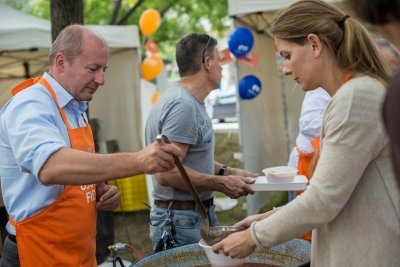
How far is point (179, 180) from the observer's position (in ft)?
7.93

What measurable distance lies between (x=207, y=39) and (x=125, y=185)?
436cm

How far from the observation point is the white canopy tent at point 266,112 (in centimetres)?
589

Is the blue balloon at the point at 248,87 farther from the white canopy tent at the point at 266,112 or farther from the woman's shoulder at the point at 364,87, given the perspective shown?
the woman's shoulder at the point at 364,87

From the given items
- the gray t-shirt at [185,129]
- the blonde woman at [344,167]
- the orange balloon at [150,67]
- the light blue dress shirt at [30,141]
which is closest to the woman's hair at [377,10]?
the blonde woman at [344,167]

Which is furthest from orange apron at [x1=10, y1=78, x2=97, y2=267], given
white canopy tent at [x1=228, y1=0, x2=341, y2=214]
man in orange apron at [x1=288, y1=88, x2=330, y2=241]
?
white canopy tent at [x1=228, y1=0, x2=341, y2=214]

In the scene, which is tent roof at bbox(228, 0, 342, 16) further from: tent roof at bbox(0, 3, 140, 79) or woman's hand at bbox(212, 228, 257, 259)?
woman's hand at bbox(212, 228, 257, 259)

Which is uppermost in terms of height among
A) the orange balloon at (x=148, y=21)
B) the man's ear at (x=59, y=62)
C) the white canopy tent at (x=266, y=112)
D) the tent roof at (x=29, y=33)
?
the orange balloon at (x=148, y=21)

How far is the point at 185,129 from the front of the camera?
2.38 m

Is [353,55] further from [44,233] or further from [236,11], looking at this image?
[236,11]

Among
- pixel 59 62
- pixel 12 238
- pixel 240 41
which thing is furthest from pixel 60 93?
pixel 240 41

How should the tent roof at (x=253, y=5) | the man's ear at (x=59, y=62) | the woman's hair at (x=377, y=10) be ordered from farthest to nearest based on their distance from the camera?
the tent roof at (x=253, y=5) < the man's ear at (x=59, y=62) < the woman's hair at (x=377, y=10)

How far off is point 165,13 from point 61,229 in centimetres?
1105

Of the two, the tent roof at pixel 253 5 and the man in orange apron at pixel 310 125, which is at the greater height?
the tent roof at pixel 253 5

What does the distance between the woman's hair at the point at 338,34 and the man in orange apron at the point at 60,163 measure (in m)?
0.54
